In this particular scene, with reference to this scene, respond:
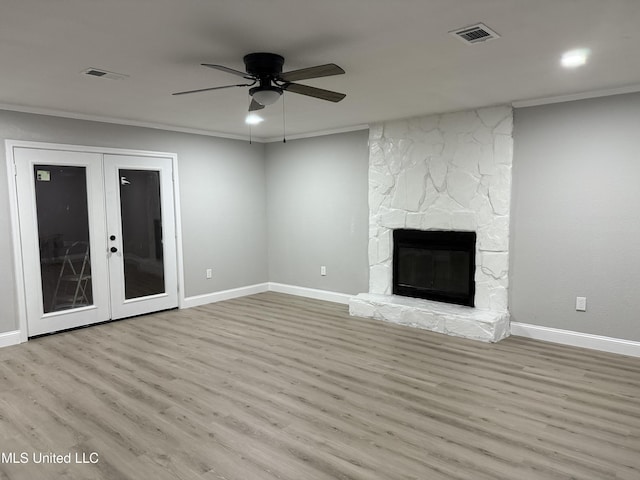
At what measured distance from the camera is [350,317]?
550 centimetres

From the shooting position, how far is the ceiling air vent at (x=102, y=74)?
3268 mm

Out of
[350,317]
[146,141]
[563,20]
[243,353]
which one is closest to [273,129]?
[146,141]

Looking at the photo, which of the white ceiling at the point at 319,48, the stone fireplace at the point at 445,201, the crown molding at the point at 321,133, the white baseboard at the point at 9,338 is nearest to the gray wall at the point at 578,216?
the stone fireplace at the point at 445,201

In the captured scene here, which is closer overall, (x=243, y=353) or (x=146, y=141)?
(x=243, y=353)

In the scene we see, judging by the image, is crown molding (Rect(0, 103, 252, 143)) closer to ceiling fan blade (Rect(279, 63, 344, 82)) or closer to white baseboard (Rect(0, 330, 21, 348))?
white baseboard (Rect(0, 330, 21, 348))

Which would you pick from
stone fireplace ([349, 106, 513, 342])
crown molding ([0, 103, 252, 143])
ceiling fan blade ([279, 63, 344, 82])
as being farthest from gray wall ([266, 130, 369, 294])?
ceiling fan blade ([279, 63, 344, 82])

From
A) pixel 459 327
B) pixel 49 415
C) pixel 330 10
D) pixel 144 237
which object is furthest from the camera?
pixel 144 237

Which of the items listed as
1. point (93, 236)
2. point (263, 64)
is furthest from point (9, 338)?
point (263, 64)

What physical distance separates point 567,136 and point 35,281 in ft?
19.2

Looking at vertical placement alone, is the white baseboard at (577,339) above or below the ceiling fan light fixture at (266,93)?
below

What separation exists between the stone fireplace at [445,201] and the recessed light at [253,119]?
151 cm

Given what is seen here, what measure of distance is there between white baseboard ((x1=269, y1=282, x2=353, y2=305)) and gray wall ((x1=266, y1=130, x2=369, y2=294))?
0.07 m

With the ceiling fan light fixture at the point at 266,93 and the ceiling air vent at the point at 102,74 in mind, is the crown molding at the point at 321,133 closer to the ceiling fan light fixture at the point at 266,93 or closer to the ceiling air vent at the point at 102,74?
the ceiling fan light fixture at the point at 266,93

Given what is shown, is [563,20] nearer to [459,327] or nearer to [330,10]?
[330,10]
